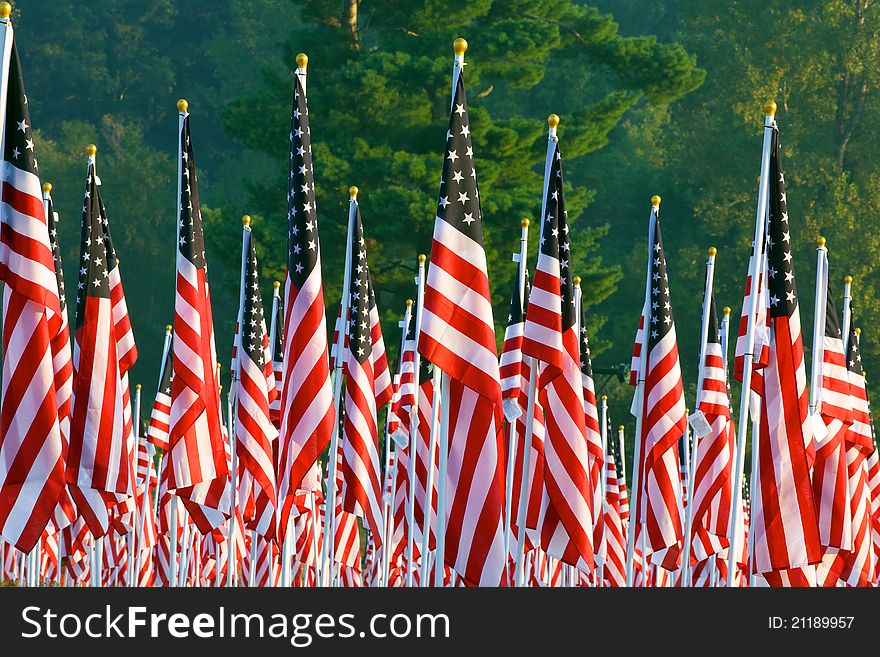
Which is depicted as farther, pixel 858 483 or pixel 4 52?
pixel 858 483

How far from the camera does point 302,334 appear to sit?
53.9 ft

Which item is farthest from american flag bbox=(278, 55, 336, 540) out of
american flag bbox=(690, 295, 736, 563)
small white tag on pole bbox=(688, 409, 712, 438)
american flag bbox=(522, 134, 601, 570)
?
american flag bbox=(690, 295, 736, 563)

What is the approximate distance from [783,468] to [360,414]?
5.13 metres

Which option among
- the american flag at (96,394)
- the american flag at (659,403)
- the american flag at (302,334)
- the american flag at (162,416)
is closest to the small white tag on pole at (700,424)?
the american flag at (659,403)

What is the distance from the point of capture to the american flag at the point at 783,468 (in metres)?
14.9

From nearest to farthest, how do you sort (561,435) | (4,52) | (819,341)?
(4,52), (561,435), (819,341)

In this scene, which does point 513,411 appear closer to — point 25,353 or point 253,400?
point 253,400

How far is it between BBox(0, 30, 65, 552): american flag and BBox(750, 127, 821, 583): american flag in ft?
19.2

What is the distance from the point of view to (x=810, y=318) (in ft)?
162

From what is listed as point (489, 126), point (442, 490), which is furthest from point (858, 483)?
point (489, 126)

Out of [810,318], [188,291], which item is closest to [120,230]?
[810,318]

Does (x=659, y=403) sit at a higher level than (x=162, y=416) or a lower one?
lower

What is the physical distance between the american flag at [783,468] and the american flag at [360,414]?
4.69 metres

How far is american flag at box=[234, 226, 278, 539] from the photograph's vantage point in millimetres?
19188
